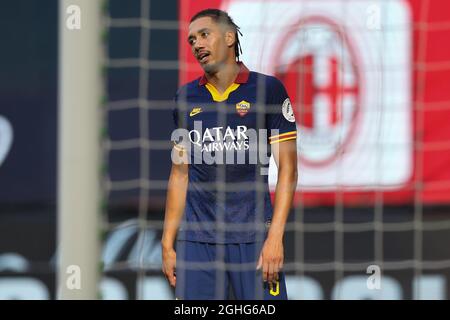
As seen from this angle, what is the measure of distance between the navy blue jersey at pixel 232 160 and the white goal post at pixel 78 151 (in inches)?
22.0

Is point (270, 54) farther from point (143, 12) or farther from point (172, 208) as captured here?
point (172, 208)

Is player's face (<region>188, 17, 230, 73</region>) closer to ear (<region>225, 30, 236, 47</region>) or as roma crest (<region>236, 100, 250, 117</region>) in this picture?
ear (<region>225, 30, 236, 47</region>)

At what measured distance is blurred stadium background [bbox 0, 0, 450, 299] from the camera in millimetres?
4469

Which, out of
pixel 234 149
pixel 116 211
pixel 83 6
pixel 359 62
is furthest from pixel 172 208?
pixel 359 62

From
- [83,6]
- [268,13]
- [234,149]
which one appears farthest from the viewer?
[268,13]

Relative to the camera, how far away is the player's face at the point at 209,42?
135 inches

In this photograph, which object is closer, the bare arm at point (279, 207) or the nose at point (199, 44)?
the bare arm at point (279, 207)

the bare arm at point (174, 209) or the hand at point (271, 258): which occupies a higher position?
the bare arm at point (174, 209)

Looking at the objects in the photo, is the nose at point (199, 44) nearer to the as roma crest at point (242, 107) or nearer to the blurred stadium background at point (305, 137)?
the as roma crest at point (242, 107)

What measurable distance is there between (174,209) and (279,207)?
1.22ft

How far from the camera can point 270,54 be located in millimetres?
4508

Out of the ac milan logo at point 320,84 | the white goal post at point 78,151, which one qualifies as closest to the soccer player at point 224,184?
the white goal post at point 78,151

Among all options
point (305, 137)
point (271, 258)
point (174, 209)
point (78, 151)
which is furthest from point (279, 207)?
point (305, 137)

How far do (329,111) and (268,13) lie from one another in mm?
490
